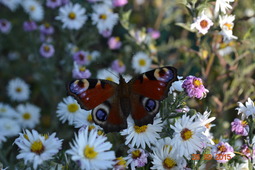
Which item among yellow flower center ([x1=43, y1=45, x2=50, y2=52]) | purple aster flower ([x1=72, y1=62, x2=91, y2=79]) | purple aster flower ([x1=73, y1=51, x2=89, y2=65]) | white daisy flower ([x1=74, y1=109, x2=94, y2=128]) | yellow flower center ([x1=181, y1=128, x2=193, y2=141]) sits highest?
yellow flower center ([x1=43, y1=45, x2=50, y2=52])

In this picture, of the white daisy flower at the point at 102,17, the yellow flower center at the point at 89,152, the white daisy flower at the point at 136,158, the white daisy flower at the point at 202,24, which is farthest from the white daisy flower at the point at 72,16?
the yellow flower center at the point at 89,152

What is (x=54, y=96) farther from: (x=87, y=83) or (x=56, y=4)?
(x=87, y=83)

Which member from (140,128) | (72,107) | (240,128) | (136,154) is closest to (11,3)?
(72,107)

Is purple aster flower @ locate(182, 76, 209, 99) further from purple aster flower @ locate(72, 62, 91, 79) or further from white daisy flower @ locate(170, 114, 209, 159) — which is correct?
purple aster flower @ locate(72, 62, 91, 79)

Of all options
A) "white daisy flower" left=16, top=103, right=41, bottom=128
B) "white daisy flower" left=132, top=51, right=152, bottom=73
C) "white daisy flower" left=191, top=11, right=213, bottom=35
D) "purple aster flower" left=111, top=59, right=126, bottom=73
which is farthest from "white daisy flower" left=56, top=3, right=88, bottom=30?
"white daisy flower" left=191, top=11, right=213, bottom=35

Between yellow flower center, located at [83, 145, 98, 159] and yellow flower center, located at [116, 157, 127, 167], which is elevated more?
yellow flower center, located at [116, 157, 127, 167]

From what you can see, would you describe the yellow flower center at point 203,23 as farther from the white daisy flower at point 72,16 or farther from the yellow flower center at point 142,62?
the white daisy flower at point 72,16

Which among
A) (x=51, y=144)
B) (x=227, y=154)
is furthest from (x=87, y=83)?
(x=227, y=154)
